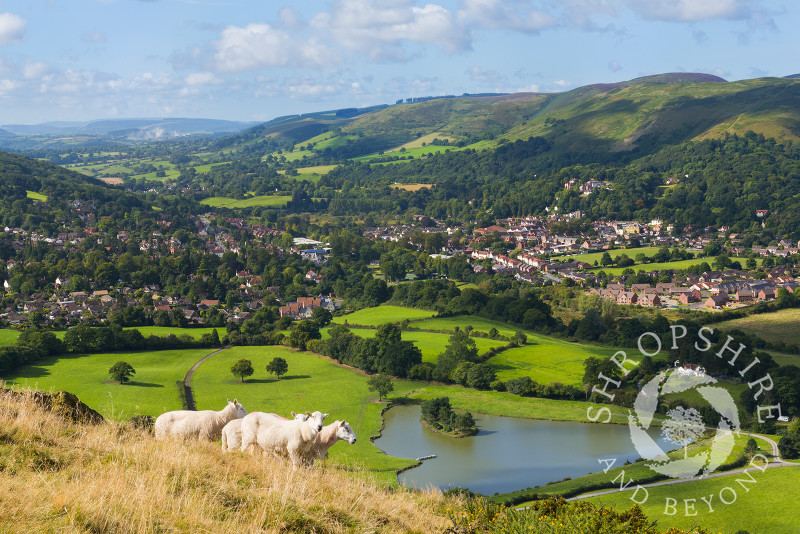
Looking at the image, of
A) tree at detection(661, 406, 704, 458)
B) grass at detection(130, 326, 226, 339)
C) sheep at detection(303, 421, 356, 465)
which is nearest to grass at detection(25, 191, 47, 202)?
grass at detection(130, 326, 226, 339)

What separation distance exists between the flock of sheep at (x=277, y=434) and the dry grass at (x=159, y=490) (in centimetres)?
38

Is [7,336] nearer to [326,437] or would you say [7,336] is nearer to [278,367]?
[278,367]

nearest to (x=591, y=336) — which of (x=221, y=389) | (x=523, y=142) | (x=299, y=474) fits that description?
(x=221, y=389)

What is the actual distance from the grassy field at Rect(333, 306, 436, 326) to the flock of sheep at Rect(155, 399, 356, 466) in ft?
131

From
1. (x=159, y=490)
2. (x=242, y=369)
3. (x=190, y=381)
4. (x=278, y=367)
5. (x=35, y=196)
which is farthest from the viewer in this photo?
(x=35, y=196)

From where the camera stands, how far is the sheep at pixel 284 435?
903cm

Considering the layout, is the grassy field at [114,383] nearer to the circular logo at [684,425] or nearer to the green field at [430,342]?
the green field at [430,342]

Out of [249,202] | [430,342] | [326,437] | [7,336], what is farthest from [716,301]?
[249,202]

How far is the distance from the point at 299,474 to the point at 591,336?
39.9 metres

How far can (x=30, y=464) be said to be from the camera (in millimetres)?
6684

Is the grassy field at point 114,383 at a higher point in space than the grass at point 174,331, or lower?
higher

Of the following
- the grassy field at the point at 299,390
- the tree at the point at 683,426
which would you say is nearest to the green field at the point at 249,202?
the grassy field at the point at 299,390

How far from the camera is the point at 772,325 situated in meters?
45.8

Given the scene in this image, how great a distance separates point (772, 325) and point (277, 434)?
45907mm
